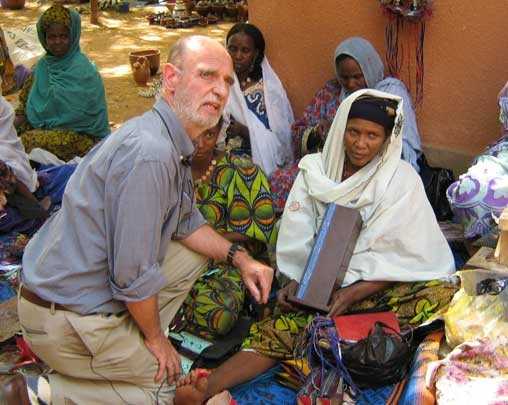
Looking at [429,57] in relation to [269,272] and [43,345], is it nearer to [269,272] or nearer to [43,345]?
[269,272]

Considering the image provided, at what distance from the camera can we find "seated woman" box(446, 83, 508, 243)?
12.4 feet

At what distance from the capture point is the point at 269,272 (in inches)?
108

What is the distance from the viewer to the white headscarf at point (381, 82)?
4.40 metres

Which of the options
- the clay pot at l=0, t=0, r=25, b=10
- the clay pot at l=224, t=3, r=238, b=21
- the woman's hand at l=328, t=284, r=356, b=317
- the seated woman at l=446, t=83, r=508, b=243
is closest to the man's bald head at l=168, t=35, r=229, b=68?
the woman's hand at l=328, t=284, r=356, b=317

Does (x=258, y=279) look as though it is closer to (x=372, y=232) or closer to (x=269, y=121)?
(x=372, y=232)

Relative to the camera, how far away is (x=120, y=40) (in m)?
11.3

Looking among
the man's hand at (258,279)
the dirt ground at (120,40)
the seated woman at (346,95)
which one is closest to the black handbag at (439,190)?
the seated woman at (346,95)

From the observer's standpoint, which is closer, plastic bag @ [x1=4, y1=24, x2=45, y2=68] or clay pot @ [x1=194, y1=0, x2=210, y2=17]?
plastic bag @ [x1=4, y1=24, x2=45, y2=68]

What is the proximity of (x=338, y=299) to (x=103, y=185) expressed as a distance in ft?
4.74

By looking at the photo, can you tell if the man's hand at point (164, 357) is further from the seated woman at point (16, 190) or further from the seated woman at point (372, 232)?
the seated woman at point (16, 190)

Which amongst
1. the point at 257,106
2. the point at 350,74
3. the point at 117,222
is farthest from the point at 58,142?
the point at 117,222

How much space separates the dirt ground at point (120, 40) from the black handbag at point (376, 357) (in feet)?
17.4

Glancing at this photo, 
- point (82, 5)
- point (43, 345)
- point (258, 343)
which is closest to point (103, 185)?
point (43, 345)

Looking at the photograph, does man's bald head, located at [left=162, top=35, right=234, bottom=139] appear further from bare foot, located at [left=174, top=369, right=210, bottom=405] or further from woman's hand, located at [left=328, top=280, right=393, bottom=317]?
woman's hand, located at [left=328, top=280, right=393, bottom=317]
